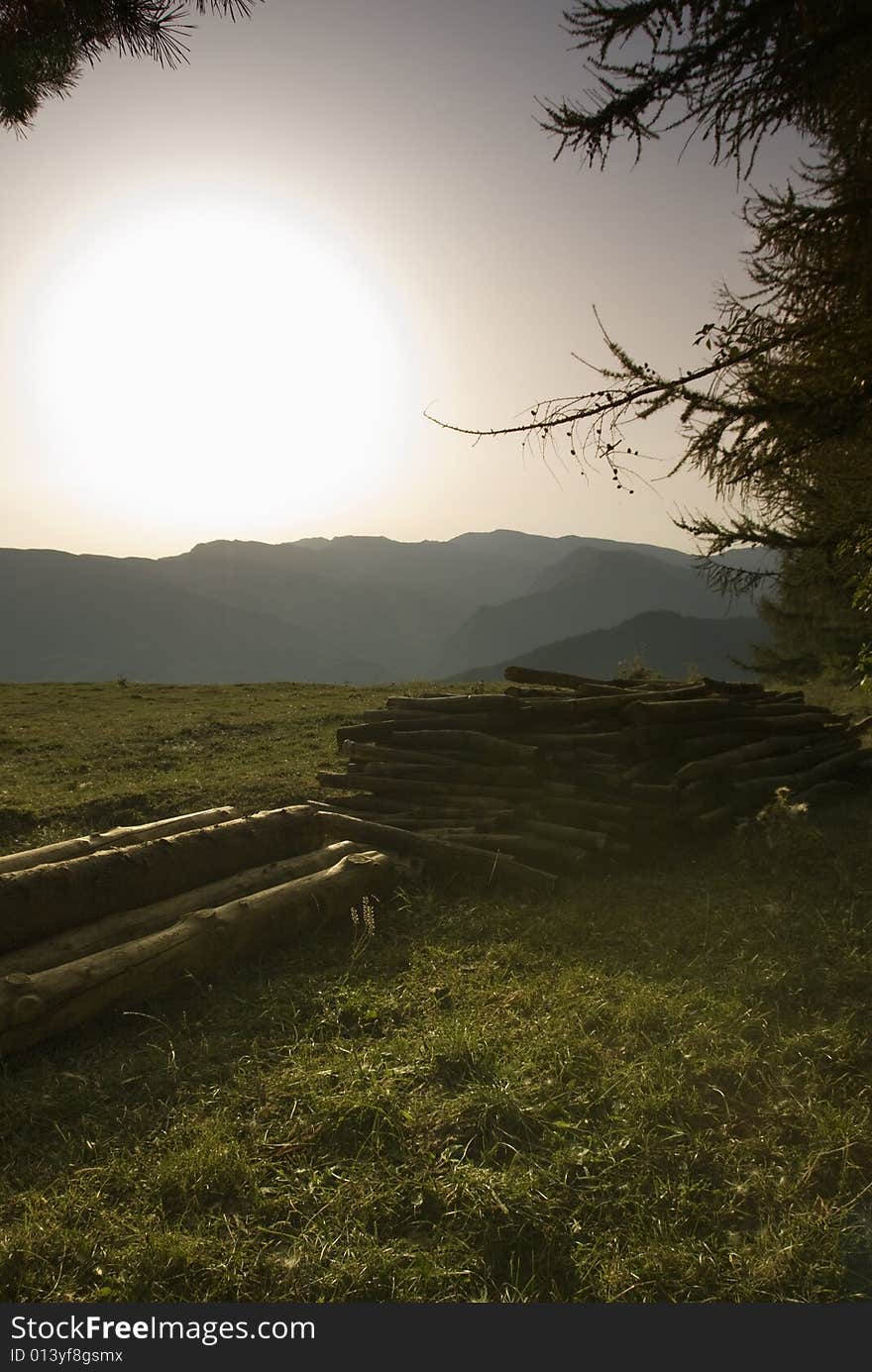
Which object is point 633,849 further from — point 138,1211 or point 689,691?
point 138,1211

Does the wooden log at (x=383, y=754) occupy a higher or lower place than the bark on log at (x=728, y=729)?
lower

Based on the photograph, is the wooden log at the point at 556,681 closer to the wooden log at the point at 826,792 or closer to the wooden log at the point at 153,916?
the wooden log at the point at 826,792

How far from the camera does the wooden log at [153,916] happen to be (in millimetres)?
4848

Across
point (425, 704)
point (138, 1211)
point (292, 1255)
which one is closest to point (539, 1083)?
point (292, 1255)

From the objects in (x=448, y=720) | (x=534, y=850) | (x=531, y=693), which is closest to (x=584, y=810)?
(x=534, y=850)

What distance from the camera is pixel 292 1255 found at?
2877 mm

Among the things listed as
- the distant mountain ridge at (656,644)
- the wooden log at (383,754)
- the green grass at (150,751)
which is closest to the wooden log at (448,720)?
the wooden log at (383,754)

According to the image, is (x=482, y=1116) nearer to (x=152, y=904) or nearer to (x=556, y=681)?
(x=152, y=904)

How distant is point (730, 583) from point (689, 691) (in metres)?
1.74

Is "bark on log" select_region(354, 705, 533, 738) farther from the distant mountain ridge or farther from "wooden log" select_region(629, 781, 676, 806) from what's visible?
the distant mountain ridge

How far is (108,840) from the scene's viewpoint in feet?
21.2

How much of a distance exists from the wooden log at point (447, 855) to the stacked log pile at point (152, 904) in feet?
1.27

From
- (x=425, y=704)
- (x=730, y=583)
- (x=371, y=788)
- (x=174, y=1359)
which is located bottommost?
(x=174, y=1359)

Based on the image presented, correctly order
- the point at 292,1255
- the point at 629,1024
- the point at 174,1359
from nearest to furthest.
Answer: the point at 174,1359 < the point at 292,1255 < the point at 629,1024
